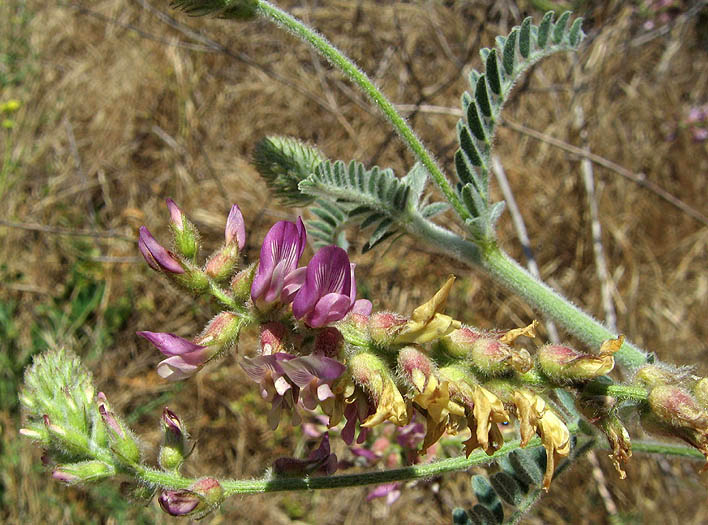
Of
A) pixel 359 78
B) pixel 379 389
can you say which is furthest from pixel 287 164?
pixel 379 389

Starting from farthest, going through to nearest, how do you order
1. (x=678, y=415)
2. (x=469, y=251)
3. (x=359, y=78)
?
(x=469, y=251)
(x=359, y=78)
(x=678, y=415)

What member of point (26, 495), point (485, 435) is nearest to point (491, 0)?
point (485, 435)

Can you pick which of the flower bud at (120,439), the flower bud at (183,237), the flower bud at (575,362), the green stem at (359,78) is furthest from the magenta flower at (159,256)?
the flower bud at (575,362)

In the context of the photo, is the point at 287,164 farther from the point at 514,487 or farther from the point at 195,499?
the point at 514,487

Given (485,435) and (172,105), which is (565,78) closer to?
(172,105)

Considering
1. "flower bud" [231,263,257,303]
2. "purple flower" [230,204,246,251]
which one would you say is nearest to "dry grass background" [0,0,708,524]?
"purple flower" [230,204,246,251]

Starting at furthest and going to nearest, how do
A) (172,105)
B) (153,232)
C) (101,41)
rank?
1. (101,41)
2. (172,105)
3. (153,232)
